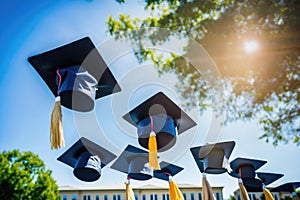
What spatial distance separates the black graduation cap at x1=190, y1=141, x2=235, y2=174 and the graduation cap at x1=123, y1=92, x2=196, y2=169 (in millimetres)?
472

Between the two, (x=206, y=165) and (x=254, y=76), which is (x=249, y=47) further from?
(x=206, y=165)

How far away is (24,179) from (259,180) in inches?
529

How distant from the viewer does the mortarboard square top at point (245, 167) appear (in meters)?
3.65

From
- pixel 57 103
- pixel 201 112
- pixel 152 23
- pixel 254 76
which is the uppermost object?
pixel 152 23

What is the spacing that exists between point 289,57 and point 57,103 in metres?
4.17

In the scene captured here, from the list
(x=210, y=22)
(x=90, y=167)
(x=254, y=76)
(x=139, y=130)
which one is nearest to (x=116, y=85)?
(x=139, y=130)

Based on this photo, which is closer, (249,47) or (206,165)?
(206,165)

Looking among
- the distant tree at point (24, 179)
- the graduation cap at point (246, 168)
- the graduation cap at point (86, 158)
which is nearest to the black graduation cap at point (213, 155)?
the graduation cap at point (246, 168)

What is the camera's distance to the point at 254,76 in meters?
5.20

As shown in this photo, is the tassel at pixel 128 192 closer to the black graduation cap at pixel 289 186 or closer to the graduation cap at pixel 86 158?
the graduation cap at pixel 86 158

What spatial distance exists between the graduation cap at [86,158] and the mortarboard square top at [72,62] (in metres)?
0.71

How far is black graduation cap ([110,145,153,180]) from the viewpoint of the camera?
122 inches

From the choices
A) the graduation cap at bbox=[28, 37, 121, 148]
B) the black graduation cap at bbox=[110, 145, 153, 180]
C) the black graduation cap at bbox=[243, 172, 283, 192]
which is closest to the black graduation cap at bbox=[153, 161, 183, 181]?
the black graduation cap at bbox=[110, 145, 153, 180]

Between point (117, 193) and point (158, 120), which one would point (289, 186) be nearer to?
point (158, 120)
